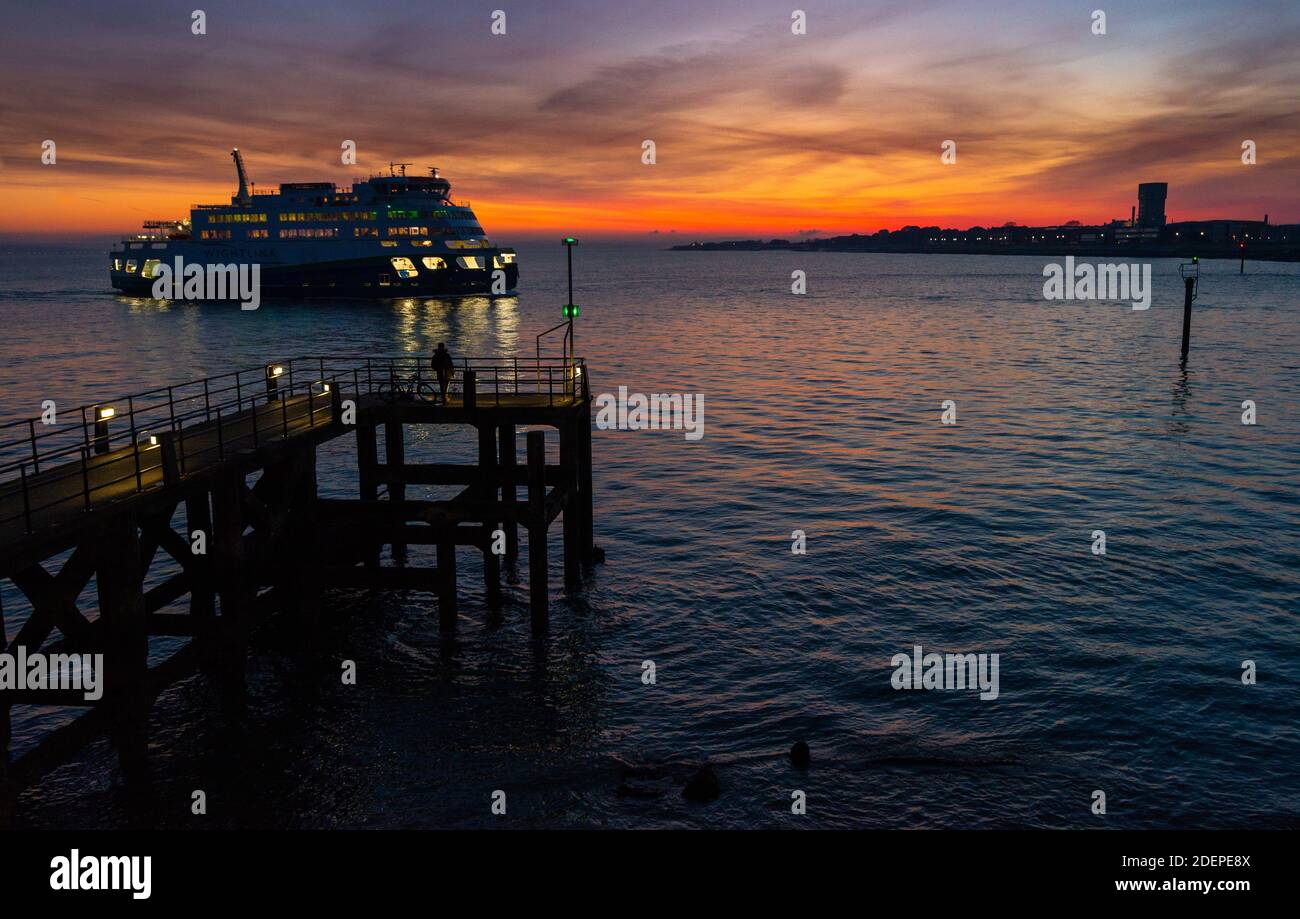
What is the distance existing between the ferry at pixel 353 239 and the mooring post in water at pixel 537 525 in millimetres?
107427

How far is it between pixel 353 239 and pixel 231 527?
117m

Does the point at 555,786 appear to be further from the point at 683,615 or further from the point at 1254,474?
the point at 1254,474

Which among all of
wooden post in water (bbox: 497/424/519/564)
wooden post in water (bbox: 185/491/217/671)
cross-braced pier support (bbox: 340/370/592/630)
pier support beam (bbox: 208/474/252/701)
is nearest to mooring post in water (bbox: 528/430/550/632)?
cross-braced pier support (bbox: 340/370/592/630)

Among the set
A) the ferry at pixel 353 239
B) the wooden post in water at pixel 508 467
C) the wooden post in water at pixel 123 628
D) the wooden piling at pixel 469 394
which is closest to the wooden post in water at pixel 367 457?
the wooden piling at pixel 469 394

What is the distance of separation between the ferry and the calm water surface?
83931mm

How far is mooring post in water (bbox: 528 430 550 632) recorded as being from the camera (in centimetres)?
2061

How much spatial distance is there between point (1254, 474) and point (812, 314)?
92799 mm

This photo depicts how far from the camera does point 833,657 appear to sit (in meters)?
20.8

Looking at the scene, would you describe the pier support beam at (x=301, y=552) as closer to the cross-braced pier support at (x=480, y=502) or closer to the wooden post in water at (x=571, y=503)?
the cross-braced pier support at (x=480, y=502)

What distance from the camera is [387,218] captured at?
123 metres

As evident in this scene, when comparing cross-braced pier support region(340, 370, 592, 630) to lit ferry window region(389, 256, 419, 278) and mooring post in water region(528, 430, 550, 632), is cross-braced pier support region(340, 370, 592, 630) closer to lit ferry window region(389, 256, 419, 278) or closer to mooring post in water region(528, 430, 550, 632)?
mooring post in water region(528, 430, 550, 632)

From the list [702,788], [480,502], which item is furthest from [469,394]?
[702,788]

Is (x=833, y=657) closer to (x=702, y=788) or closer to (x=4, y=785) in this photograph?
(x=702, y=788)
